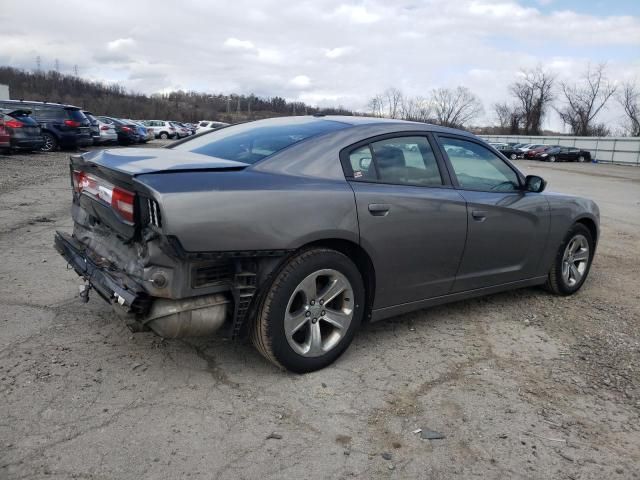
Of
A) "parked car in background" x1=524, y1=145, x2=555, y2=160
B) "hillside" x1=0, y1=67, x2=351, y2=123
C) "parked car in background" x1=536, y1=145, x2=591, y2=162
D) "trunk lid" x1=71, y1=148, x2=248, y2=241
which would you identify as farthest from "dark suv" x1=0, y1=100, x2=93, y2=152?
"hillside" x1=0, y1=67, x2=351, y2=123

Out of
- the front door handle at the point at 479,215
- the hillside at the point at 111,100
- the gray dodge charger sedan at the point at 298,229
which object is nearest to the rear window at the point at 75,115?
the gray dodge charger sedan at the point at 298,229

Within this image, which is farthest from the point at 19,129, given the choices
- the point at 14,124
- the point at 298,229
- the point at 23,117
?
the point at 298,229

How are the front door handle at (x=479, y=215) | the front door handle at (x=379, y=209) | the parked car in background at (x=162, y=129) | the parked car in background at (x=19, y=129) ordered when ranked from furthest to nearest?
the parked car in background at (x=162, y=129) → the parked car in background at (x=19, y=129) → the front door handle at (x=479, y=215) → the front door handle at (x=379, y=209)

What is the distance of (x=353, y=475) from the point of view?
2338 millimetres

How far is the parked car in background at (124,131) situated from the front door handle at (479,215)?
23.3 m

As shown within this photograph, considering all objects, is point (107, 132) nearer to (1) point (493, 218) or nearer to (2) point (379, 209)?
(1) point (493, 218)

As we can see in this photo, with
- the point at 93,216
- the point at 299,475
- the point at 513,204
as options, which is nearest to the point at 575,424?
the point at 299,475

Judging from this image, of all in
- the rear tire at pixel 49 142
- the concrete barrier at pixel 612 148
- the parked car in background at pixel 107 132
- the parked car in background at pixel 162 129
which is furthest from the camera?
the concrete barrier at pixel 612 148

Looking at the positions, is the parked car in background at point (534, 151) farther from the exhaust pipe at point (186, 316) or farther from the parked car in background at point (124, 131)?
the exhaust pipe at point (186, 316)

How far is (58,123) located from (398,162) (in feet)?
59.6

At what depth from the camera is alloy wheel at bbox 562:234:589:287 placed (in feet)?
16.1

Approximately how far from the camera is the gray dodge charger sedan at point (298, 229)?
2719 millimetres

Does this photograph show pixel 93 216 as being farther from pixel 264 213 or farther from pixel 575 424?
pixel 575 424

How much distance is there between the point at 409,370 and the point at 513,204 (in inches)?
66.7
